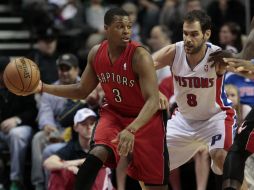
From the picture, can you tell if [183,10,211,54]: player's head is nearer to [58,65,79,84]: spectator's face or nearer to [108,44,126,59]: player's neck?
[108,44,126,59]: player's neck

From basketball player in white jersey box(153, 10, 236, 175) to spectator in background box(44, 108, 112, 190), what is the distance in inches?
32.9

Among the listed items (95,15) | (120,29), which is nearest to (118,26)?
(120,29)

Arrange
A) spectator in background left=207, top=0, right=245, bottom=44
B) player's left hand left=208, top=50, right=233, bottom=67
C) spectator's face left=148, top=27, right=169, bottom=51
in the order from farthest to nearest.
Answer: spectator in background left=207, top=0, right=245, bottom=44
spectator's face left=148, top=27, right=169, bottom=51
player's left hand left=208, top=50, right=233, bottom=67

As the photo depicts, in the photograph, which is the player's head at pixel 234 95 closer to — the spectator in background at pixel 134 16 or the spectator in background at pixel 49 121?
the spectator in background at pixel 49 121

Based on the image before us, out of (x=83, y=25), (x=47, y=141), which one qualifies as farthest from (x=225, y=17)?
(x=47, y=141)

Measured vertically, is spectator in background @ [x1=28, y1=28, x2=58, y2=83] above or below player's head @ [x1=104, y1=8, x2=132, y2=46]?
below

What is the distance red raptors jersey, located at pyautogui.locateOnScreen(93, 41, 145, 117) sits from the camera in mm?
6371

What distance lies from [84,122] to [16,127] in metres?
1.36

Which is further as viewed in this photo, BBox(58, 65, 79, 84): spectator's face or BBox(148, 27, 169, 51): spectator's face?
BBox(148, 27, 169, 51): spectator's face

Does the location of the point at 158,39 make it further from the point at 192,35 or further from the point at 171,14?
the point at 192,35

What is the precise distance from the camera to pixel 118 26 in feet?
20.8

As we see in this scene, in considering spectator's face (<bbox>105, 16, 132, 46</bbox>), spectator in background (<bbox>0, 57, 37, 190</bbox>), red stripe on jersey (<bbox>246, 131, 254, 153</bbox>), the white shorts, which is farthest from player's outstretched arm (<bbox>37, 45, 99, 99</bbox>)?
spectator in background (<bbox>0, 57, 37, 190</bbox>)

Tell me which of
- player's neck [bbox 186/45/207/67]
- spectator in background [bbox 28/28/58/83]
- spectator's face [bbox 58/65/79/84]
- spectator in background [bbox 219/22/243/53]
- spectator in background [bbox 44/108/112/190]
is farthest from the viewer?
spectator in background [bbox 219/22/243/53]

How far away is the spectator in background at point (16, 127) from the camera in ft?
29.5
